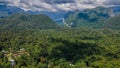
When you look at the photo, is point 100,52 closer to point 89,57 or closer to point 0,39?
point 89,57

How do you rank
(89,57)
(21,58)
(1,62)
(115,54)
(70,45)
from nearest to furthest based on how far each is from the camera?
(1,62), (21,58), (89,57), (115,54), (70,45)

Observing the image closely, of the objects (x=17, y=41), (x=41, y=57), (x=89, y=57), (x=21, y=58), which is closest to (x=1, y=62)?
(x=21, y=58)

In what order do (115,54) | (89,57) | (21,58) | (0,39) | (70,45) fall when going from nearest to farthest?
(21,58) → (89,57) → (115,54) → (70,45) → (0,39)

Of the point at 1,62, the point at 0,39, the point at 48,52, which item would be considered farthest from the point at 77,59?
the point at 0,39

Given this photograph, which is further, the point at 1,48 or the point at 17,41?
the point at 17,41

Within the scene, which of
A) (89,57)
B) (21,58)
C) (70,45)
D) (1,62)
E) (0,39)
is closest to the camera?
(1,62)

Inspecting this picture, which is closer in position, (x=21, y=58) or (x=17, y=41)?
(x=21, y=58)

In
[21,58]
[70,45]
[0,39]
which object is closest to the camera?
[21,58]

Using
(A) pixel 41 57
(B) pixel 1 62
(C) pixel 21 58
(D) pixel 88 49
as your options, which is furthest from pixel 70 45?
(B) pixel 1 62

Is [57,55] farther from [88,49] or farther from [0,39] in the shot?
[0,39]
